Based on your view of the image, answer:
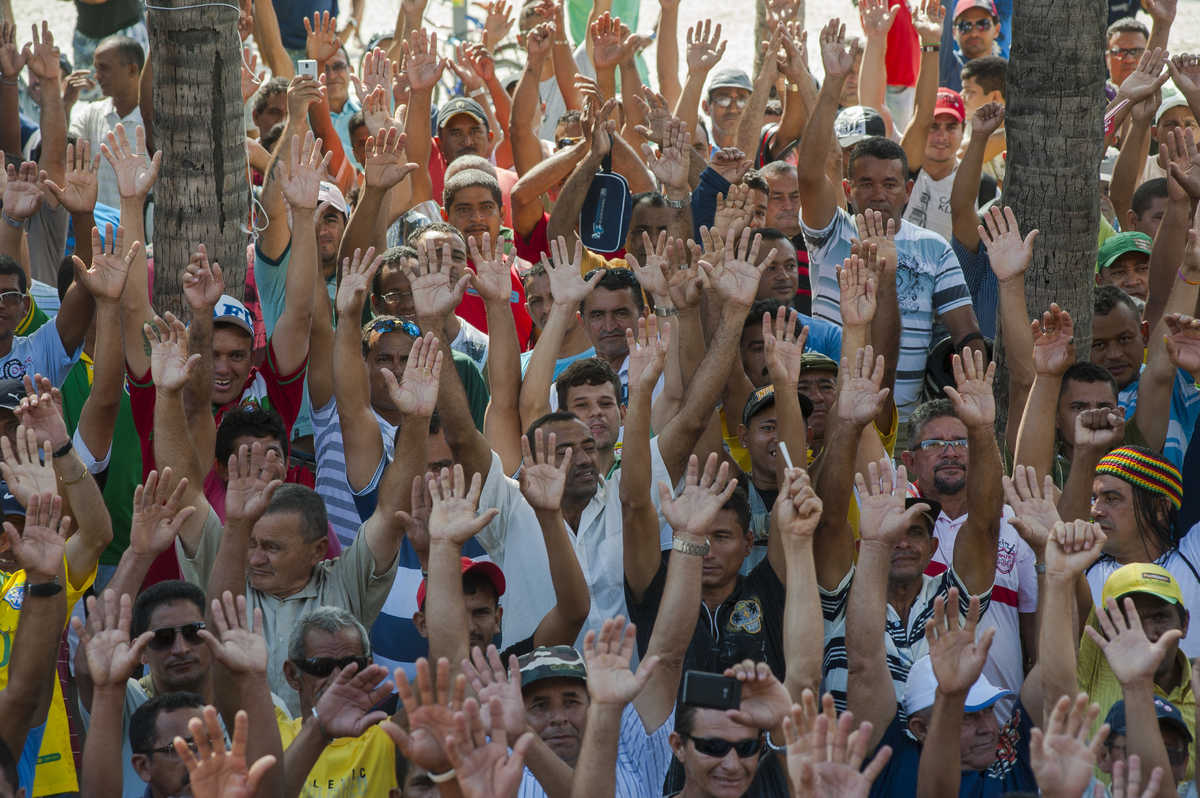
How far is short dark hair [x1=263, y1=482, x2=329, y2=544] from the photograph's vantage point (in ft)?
17.3

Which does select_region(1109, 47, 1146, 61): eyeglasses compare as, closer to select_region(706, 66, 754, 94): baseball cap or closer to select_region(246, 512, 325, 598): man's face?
select_region(706, 66, 754, 94): baseball cap

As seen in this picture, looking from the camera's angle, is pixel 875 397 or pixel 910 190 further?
pixel 910 190

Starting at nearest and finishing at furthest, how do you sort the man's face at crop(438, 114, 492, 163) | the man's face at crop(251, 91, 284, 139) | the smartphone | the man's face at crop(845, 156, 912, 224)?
the smartphone < the man's face at crop(845, 156, 912, 224) < the man's face at crop(438, 114, 492, 163) < the man's face at crop(251, 91, 284, 139)

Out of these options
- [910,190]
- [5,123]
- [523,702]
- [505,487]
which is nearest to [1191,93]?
[910,190]

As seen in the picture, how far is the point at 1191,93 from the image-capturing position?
7.64 m

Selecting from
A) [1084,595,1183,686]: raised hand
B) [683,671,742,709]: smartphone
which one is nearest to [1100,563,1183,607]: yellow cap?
[1084,595,1183,686]: raised hand

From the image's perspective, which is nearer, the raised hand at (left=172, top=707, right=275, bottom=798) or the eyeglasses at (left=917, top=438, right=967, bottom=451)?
the raised hand at (left=172, top=707, right=275, bottom=798)

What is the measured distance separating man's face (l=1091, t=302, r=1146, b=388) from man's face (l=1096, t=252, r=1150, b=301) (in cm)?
75

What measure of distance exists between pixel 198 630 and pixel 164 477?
516 mm

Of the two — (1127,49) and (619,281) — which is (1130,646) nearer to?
(619,281)

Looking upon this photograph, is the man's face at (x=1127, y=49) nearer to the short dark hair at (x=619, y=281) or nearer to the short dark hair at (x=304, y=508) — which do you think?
the short dark hair at (x=619, y=281)

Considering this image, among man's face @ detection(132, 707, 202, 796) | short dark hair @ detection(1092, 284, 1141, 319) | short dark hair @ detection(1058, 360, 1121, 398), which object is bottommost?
man's face @ detection(132, 707, 202, 796)

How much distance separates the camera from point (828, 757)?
152 inches

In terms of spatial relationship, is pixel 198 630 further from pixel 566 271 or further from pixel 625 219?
pixel 625 219
